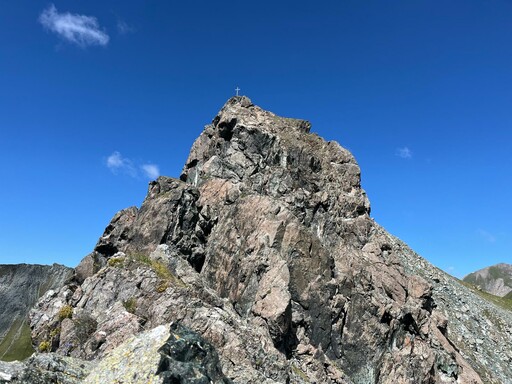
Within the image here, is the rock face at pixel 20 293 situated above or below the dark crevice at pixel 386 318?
above

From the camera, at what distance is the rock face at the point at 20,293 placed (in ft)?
416

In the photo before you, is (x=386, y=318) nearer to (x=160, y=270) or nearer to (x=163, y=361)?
(x=160, y=270)

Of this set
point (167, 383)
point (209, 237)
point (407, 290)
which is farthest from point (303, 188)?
point (167, 383)

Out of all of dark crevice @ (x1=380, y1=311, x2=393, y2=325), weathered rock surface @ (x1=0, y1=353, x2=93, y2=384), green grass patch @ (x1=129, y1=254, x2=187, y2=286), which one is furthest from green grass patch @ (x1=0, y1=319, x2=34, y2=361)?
weathered rock surface @ (x1=0, y1=353, x2=93, y2=384)

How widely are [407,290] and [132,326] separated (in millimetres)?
49859

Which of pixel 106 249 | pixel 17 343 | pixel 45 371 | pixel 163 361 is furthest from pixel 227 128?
pixel 17 343

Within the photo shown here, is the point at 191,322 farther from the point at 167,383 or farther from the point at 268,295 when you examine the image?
the point at 167,383

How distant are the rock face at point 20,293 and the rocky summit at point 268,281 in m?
80.5

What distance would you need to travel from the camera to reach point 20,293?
163000 millimetres

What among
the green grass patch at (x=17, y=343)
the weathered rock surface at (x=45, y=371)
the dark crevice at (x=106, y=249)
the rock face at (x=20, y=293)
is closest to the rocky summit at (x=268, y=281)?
the dark crevice at (x=106, y=249)

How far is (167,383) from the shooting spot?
450 inches

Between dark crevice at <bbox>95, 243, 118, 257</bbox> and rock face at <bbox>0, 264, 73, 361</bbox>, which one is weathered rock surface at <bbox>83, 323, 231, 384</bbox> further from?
rock face at <bbox>0, 264, 73, 361</bbox>

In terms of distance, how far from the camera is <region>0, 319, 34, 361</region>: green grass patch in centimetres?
10596

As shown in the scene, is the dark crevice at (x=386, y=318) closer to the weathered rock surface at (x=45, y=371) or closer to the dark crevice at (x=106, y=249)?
the dark crevice at (x=106, y=249)
